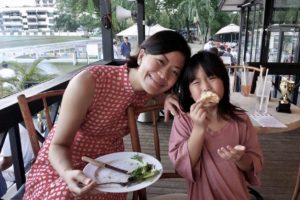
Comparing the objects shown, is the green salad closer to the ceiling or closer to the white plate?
the white plate

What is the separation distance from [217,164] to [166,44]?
0.56 meters

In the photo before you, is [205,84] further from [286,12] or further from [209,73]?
[286,12]

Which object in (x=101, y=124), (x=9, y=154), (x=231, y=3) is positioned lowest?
(x=9, y=154)

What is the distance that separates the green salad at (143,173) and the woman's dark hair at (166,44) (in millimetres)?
471

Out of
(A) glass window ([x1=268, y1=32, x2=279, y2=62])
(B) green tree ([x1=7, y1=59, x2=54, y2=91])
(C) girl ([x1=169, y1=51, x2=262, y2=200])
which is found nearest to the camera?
(C) girl ([x1=169, y1=51, x2=262, y2=200])

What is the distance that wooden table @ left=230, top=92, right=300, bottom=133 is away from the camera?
158cm

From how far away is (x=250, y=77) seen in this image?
2.48 m

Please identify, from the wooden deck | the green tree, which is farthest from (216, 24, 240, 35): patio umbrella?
the green tree

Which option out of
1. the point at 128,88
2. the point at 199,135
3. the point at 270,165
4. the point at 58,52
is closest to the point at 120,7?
the point at 58,52

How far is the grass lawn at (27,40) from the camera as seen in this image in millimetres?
1903

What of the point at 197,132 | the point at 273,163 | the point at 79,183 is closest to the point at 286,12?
the point at 273,163

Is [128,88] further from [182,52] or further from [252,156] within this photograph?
[252,156]

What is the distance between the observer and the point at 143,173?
3.38 ft

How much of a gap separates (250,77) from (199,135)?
1.65m
